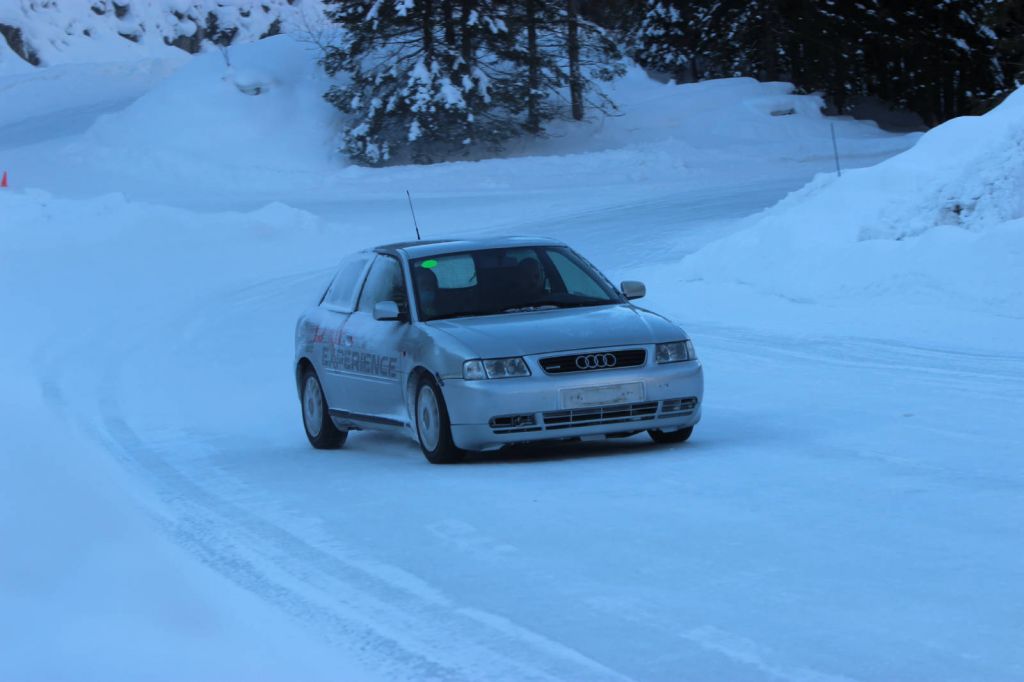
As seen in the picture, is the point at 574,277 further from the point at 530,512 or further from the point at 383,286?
the point at 530,512

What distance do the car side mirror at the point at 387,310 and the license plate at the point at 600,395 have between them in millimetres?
1378

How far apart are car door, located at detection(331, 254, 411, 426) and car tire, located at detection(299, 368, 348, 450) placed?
37cm

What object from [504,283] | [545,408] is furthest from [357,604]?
[504,283]

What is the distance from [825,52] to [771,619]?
4244cm

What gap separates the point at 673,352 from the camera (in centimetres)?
991

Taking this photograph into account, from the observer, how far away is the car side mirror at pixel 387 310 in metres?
10.3

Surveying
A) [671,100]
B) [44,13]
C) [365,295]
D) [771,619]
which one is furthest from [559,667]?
[44,13]

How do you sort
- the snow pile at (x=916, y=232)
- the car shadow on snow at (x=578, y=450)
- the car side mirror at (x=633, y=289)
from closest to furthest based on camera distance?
the car shadow on snow at (x=578, y=450) < the car side mirror at (x=633, y=289) < the snow pile at (x=916, y=232)

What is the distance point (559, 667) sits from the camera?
5223mm

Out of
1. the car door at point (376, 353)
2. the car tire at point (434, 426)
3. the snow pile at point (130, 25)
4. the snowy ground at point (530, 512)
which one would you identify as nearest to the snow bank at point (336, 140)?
the snowy ground at point (530, 512)

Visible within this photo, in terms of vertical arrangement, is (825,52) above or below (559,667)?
above

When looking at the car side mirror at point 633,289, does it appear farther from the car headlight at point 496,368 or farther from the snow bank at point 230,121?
the snow bank at point 230,121

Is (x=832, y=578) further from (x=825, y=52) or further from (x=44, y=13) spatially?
(x=44, y=13)

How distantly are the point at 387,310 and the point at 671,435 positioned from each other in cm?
187
